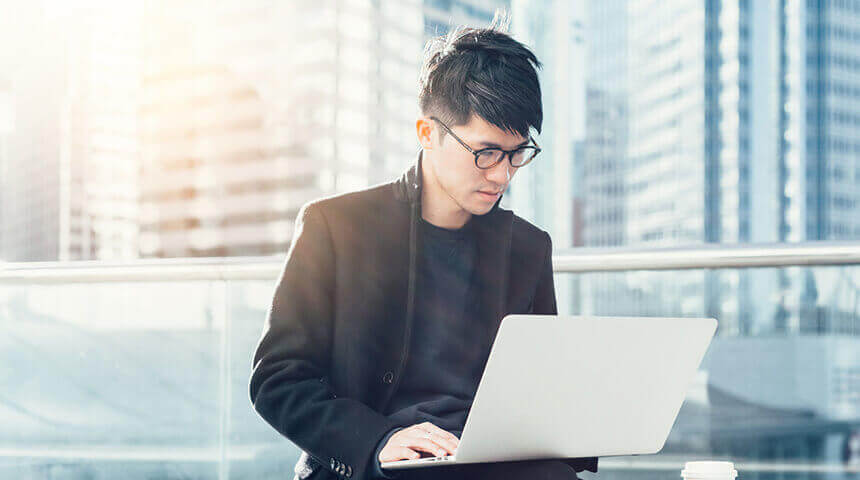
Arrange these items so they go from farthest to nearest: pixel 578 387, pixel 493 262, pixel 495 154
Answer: pixel 493 262
pixel 495 154
pixel 578 387

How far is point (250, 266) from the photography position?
2.56m

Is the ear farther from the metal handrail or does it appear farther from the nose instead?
the metal handrail

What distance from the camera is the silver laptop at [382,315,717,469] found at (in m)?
1.06

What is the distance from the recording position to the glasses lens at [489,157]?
1.41 m

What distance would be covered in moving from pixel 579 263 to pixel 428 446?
140cm

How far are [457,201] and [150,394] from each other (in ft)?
5.00

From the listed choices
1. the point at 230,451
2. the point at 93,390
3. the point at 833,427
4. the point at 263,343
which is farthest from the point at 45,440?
the point at 833,427

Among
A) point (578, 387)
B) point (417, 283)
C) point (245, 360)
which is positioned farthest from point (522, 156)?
point (245, 360)

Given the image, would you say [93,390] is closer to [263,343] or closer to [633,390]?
[263,343]

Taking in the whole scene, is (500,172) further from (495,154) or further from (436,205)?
(436,205)

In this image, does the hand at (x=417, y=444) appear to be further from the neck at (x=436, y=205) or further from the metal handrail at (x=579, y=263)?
the metal handrail at (x=579, y=263)

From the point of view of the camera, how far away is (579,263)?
98.1 inches

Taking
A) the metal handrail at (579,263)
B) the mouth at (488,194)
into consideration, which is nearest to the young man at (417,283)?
the mouth at (488,194)

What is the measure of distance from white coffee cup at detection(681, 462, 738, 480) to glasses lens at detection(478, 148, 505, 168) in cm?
54
